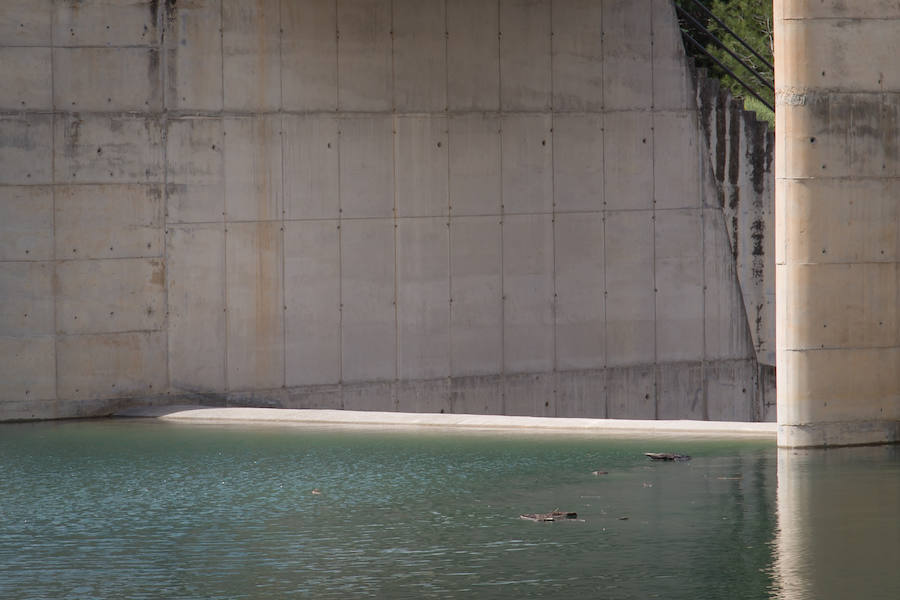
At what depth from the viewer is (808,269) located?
16.1m

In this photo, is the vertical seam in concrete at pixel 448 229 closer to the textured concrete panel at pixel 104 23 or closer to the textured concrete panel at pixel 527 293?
the textured concrete panel at pixel 527 293

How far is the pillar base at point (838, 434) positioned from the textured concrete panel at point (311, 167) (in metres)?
7.15

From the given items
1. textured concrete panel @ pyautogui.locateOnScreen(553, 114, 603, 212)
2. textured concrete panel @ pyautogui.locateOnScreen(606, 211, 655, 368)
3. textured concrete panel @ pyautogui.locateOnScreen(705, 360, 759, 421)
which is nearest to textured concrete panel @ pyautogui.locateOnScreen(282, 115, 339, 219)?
textured concrete panel @ pyautogui.locateOnScreen(553, 114, 603, 212)

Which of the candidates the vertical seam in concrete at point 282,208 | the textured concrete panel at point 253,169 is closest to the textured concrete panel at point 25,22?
the textured concrete panel at point 253,169

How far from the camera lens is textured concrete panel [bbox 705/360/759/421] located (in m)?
23.6

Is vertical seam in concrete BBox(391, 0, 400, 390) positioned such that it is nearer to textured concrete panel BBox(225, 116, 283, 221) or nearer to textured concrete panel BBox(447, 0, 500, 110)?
textured concrete panel BBox(447, 0, 500, 110)

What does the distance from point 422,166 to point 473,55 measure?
172 cm

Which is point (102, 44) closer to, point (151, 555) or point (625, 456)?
point (625, 456)

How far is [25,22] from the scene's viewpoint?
18.9 metres

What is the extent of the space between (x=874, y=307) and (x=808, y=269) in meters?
0.84

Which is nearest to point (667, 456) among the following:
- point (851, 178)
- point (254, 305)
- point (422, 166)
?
point (851, 178)

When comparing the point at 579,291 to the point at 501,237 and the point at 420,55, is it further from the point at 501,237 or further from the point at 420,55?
the point at 420,55

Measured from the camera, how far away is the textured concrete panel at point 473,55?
70.4 feet

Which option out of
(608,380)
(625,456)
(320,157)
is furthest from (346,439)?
(608,380)
